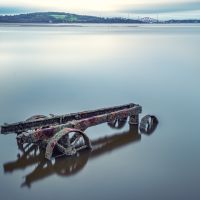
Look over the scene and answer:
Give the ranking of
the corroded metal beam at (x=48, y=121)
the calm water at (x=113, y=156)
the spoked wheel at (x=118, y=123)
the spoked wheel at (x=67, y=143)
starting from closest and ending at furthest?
1. the calm water at (x=113, y=156)
2. the spoked wheel at (x=67, y=143)
3. the corroded metal beam at (x=48, y=121)
4. the spoked wheel at (x=118, y=123)

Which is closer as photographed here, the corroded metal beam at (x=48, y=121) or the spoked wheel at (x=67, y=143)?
the spoked wheel at (x=67, y=143)

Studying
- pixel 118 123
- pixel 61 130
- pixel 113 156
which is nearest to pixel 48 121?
pixel 61 130

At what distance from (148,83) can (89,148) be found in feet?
38.3

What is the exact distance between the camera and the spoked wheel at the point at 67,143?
319 inches

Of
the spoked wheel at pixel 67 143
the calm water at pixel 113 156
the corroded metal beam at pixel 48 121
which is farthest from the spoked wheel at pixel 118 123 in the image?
the spoked wheel at pixel 67 143

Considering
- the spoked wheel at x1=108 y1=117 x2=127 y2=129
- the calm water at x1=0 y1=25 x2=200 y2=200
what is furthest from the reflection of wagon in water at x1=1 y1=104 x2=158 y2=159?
the spoked wheel at x1=108 y1=117 x2=127 y2=129

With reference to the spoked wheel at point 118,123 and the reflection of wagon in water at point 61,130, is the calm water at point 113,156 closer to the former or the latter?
the spoked wheel at point 118,123

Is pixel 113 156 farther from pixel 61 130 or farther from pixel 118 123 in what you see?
pixel 118 123

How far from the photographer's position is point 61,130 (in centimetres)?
832

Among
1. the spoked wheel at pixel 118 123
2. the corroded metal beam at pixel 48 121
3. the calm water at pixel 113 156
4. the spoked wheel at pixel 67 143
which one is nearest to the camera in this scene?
the calm water at pixel 113 156

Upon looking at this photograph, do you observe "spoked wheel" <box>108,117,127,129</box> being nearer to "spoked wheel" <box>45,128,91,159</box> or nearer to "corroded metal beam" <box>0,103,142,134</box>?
"corroded metal beam" <box>0,103,142,134</box>

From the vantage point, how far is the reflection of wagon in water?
320 inches

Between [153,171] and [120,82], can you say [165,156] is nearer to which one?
[153,171]

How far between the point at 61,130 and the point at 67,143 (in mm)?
328
